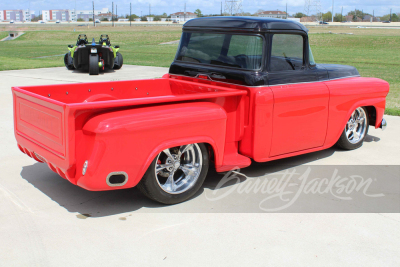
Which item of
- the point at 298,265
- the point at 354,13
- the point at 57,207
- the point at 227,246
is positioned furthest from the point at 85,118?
the point at 354,13

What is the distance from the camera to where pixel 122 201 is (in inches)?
152

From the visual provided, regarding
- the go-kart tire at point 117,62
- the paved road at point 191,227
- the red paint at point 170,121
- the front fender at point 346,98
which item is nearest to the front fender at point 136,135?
the red paint at point 170,121

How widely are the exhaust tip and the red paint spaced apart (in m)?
0.03

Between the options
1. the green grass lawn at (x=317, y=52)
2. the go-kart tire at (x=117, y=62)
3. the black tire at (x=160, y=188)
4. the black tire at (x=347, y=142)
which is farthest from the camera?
the green grass lawn at (x=317, y=52)

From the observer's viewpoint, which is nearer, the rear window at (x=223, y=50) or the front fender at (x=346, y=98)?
the rear window at (x=223, y=50)

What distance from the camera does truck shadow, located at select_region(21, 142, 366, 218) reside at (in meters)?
3.71

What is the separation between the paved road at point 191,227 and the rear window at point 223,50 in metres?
1.26

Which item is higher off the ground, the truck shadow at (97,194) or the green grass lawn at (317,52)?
the green grass lawn at (317,52)

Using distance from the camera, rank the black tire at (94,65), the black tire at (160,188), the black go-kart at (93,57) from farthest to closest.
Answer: the black go-kart at (93,57), the black tire at (94,65), the black tire at (160,188)

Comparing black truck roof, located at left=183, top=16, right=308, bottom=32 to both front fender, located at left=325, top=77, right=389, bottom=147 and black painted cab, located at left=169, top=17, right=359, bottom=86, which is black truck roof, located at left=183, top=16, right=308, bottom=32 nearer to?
black painted cab, located at left=169, top=17, right=359, bottom=86

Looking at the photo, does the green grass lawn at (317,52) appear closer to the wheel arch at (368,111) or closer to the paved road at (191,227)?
the wheel arch at (368,111)

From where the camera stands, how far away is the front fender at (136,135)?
320 cm

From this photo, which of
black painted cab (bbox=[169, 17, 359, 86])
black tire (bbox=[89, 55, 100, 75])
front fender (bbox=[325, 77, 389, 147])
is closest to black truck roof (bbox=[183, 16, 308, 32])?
black painted cab (bbox=[169, 17, 359, 86])

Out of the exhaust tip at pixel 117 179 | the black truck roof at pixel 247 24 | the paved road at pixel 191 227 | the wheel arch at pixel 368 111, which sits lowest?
the paved road at pixel 191 227
